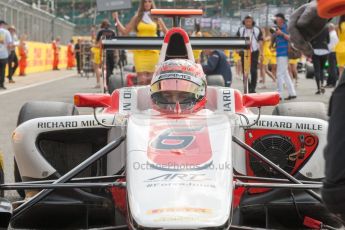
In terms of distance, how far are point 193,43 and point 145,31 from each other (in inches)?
145

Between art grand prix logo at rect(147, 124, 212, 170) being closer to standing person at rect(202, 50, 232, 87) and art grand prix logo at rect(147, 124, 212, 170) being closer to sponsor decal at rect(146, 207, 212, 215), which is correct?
sponsor decal at rect(146, 207, 212, 215)

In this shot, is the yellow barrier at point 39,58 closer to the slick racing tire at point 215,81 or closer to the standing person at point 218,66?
the standing person at point 218,66

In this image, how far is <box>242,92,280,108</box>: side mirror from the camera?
189 inches

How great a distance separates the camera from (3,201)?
3605 millimetres

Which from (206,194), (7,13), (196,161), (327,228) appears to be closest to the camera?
(206,194)

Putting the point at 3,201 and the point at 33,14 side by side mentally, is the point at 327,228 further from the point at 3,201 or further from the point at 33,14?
the point at 33,14

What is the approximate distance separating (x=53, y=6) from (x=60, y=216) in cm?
3856

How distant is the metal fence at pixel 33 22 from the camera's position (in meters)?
27.0

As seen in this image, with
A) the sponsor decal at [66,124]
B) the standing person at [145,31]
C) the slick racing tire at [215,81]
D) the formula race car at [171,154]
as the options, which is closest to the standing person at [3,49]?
the standing person at [145,31]

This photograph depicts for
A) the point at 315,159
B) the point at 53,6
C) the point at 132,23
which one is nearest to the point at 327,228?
→ the point at 315,159

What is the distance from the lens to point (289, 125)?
15.0 feet

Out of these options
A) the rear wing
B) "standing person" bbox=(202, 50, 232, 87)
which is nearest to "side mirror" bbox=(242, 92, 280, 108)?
the rear wing

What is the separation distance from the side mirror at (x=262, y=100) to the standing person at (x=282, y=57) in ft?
29.6

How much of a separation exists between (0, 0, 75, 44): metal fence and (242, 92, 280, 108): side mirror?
21618 mm
